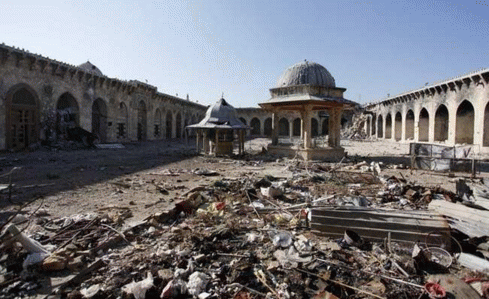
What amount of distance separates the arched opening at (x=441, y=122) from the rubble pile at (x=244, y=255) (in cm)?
2448

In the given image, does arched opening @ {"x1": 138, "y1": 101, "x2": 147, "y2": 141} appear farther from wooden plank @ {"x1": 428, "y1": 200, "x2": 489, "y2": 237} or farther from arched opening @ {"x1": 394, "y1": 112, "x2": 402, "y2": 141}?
wooden plank @ {"x1": 428, "y1": 200, "x2": 489, "y2": 237}

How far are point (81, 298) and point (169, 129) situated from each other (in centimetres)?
3481

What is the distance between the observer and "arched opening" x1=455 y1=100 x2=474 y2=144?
21.1 m

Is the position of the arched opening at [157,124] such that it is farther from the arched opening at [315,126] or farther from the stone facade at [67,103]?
the arched opening at [315,126]

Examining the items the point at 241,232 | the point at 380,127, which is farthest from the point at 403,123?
the point at 241,232

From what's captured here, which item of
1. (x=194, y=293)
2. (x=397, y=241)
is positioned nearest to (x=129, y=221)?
(x=194, y=293)

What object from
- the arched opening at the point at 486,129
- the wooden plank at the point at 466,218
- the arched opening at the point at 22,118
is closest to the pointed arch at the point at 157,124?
the arched opening at the point at 22,118

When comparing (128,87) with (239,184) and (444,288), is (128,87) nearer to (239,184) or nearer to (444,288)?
(239,184)

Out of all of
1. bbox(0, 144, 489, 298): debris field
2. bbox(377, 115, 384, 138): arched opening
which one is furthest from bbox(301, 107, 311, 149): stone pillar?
bbox(377, 115, 384, 138): arched opening

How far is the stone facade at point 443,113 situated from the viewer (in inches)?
708

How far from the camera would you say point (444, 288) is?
10.3 ft

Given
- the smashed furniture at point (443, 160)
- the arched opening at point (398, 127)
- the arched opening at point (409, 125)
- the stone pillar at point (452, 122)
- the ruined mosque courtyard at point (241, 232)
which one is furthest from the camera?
the arched opening at point (398, 127)

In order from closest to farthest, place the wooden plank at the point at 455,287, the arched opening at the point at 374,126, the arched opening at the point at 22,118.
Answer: the wooden plank at the point at 455,287 → the arched opening at the point at 22,118 → the arched opening at the point at 374,126

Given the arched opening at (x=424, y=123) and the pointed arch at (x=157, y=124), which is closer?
the arched opening at (x=424, y=123)
